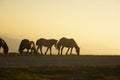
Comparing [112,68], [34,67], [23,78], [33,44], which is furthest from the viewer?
[33,44]

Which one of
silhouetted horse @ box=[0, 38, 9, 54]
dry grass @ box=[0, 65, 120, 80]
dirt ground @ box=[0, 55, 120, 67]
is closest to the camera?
dry grass @ box=[0, 65, 120, 80]

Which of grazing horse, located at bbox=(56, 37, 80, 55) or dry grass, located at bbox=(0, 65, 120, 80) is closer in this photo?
dry grass, located at bbox=(0, 65, 120, 80)

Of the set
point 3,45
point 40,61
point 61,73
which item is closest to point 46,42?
point 3,45

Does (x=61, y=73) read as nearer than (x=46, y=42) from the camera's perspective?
Yes

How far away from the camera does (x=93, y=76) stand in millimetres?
22750

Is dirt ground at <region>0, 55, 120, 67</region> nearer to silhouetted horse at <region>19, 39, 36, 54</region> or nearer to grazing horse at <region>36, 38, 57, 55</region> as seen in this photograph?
grazing horse at <region>36, 38, 57, 55</region>

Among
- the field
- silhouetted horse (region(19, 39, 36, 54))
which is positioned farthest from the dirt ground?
silhouetted horse (region(19, 39, 36, 54))

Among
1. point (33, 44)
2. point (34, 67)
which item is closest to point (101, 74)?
point (34, 67)

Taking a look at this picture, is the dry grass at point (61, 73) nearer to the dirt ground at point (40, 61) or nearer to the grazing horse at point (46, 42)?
the dirt ground at point (40, 61)

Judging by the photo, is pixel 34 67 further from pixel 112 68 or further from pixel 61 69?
pixel 112 68

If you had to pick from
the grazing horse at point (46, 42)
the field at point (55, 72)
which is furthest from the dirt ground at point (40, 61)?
the grazing horse at point (46, 42)

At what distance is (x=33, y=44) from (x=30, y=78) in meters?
33.9

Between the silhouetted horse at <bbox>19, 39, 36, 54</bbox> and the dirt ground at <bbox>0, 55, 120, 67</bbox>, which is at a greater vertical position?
the dirt ground at <bbox>0, 55, 120, 67</bbox>

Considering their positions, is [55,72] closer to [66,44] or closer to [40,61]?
[40,61]
